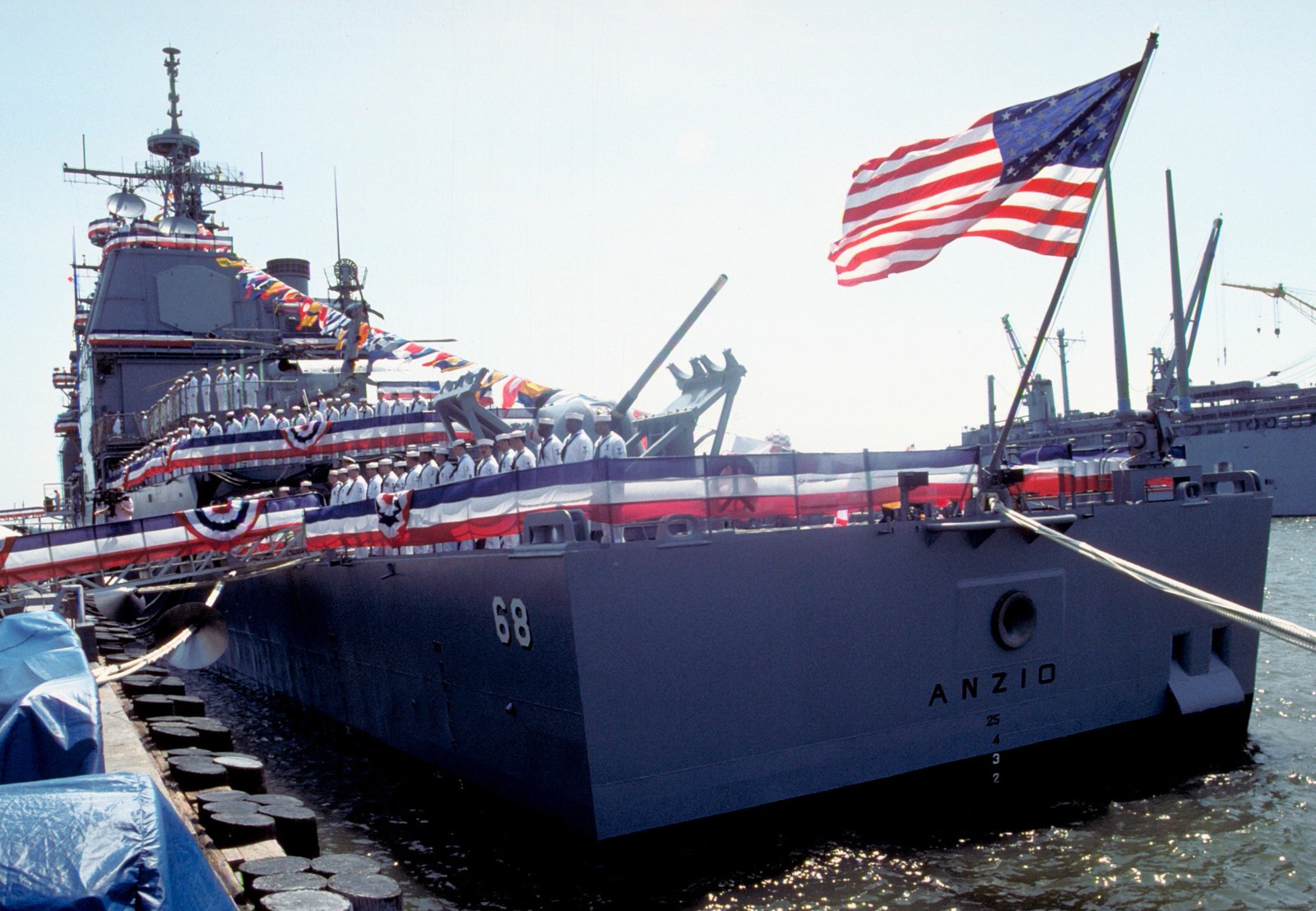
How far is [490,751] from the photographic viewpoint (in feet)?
28.7

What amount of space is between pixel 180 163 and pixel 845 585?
2936 cm

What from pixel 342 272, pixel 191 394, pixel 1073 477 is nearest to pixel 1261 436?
pixel 342 272

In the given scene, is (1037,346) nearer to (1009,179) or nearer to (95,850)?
(1009,179)

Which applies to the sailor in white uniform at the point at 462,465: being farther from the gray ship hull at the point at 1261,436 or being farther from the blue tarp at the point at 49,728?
the gray ship hull at the point at 1261,436

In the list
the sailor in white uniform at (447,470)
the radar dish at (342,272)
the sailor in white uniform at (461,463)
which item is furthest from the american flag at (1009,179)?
the radar dish at (342,272)

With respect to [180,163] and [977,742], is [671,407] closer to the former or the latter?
[977,742]

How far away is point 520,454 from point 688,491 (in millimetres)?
2964

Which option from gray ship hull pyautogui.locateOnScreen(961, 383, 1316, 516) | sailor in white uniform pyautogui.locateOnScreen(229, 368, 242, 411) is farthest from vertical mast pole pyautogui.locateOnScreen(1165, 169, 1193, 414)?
gray ship hull pyautogui.locateOnScreen(961, 383, 1316, 516)

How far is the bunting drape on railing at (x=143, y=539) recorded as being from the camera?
12383 mm

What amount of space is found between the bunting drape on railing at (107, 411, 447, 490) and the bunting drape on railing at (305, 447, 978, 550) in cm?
735

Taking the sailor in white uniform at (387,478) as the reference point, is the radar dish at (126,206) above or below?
above

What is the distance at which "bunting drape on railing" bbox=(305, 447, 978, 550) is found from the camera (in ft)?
25.0

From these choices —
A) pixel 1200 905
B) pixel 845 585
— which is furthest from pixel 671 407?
pixel 1200 905

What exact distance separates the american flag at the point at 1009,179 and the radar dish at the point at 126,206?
27.5 m
